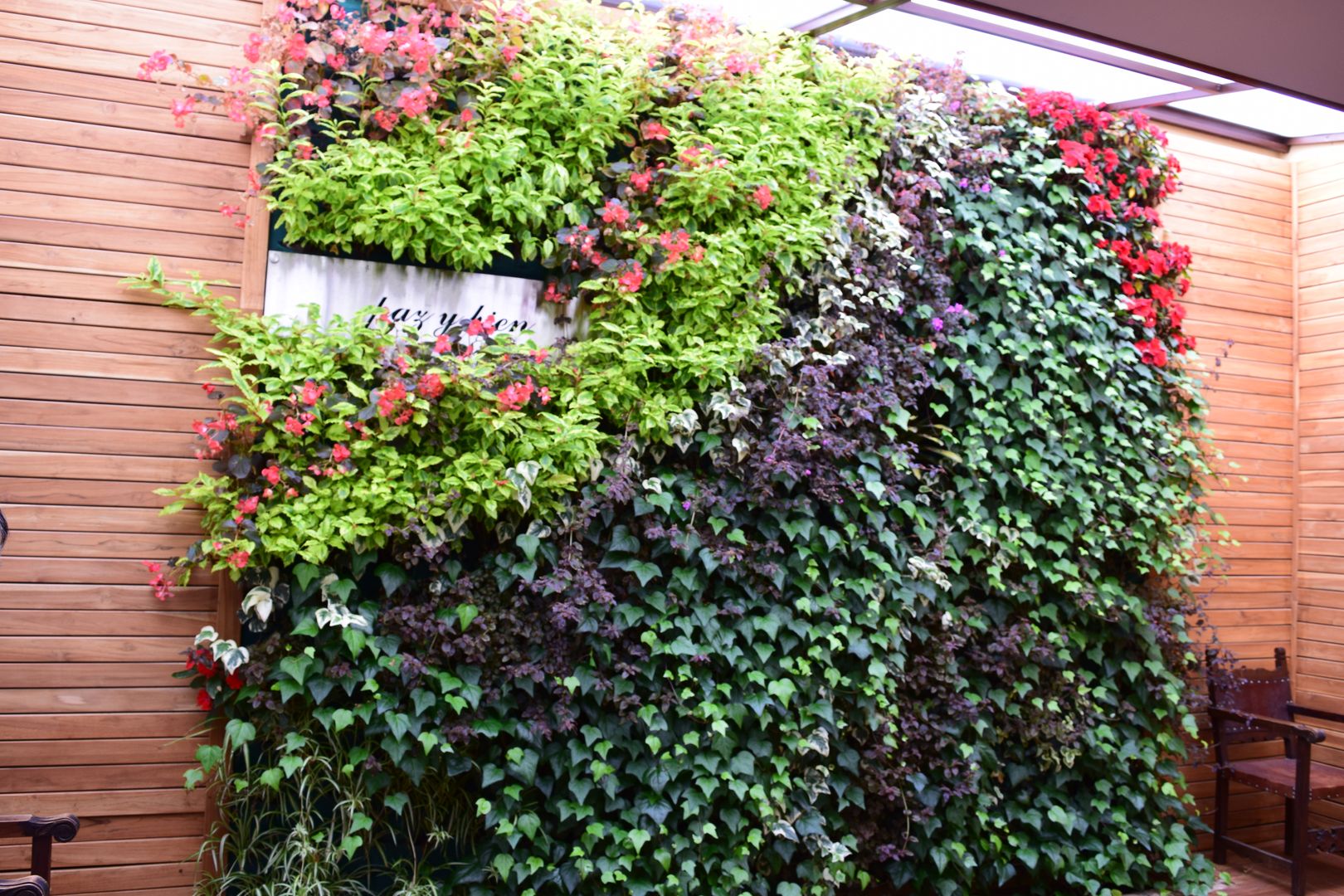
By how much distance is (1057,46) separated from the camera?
411 centimetres

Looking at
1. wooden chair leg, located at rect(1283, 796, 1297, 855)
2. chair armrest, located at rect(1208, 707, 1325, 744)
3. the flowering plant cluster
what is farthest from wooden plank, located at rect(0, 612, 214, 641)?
wooden chair leg, located at rect(1283, 796, 1297, 855)

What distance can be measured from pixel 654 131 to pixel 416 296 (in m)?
1.10

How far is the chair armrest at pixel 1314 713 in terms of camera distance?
4695 millimetres

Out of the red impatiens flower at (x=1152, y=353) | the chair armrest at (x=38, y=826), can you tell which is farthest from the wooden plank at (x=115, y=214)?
the red impatiens flower at (x=1152, y=353)

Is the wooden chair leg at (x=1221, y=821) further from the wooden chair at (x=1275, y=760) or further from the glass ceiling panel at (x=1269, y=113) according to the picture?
the glass ceiling panel at (x=1269, y=113)

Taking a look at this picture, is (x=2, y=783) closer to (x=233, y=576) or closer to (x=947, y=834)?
(x=233, y=576)

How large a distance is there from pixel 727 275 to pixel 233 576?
6.69 feet

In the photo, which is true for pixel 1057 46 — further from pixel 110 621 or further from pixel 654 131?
pixel 110 621

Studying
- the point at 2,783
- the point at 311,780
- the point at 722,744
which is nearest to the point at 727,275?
the point at 722,744

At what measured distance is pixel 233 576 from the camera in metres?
3.09

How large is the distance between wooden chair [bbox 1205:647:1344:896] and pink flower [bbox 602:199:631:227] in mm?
3464

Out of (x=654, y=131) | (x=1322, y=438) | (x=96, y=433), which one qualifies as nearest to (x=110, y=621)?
(x=96, y=433)

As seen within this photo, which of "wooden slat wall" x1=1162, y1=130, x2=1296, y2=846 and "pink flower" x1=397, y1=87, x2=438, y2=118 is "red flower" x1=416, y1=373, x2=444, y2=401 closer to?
A: "pink flower" x1=397, y1=87, x2=438, y2=118

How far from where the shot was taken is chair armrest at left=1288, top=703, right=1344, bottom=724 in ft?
15.4
